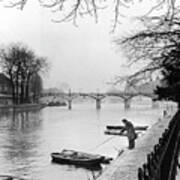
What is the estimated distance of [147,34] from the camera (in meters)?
17.2

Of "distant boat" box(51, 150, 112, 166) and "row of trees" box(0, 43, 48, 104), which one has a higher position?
"row of trees" box(0, 43, 48, 104)

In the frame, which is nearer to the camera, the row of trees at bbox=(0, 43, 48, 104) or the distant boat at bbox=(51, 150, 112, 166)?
the distant boat at bbox=(51, 150, 112, 166)

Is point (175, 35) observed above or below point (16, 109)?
above

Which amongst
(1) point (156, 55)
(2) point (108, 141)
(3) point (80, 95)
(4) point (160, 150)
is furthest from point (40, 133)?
(3) point (80, 95)

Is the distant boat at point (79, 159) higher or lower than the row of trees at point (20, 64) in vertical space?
lower

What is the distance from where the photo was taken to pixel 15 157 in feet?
76.9

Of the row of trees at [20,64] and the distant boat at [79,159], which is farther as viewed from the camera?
the row of trees at [20,64]

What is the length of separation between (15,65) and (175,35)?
193 feet

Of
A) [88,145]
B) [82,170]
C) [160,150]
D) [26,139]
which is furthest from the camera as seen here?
[26,139]

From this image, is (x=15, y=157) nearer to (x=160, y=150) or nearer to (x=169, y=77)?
(x=169, y=77)

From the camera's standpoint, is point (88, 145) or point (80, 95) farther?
point (80, 95)

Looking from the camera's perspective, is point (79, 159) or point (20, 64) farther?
point (20, 64)

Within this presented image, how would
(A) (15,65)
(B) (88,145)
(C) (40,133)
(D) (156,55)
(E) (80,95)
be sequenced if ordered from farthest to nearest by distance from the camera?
(E) (80,95) → (A) (15,65) → (C) (40,133) → (B) (88,145) → (D) (156,55)

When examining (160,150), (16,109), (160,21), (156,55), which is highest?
(160,21)
